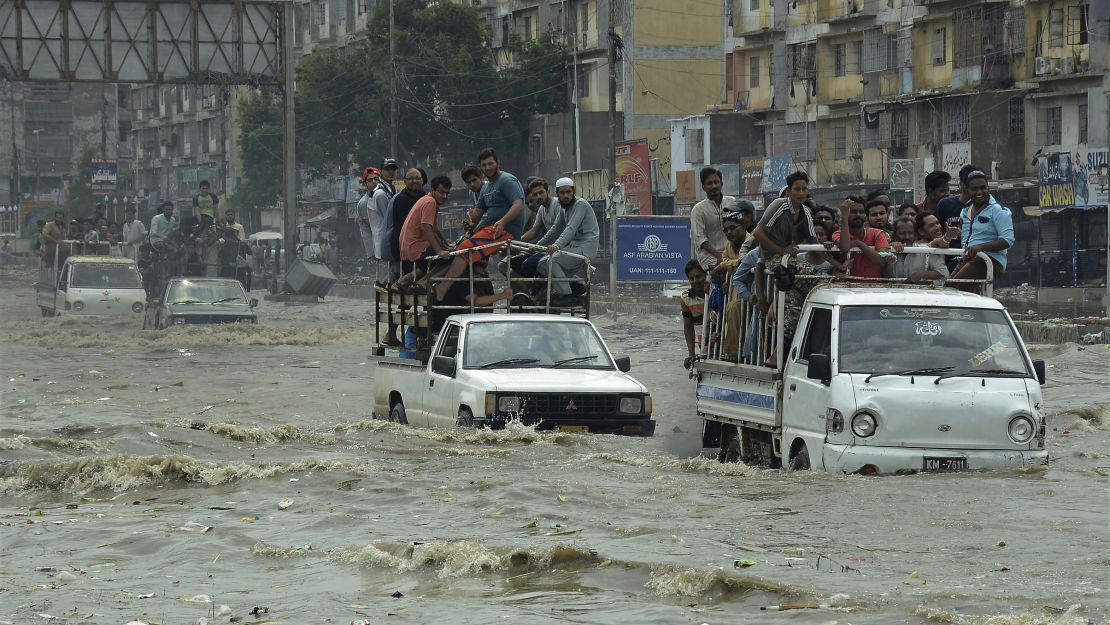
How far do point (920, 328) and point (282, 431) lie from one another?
21.5ft

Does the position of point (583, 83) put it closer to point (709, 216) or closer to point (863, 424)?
point (709, 216)

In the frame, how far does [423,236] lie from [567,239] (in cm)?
145

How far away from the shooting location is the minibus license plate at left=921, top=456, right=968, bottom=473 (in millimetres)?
10938

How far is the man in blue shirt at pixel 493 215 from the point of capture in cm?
1620

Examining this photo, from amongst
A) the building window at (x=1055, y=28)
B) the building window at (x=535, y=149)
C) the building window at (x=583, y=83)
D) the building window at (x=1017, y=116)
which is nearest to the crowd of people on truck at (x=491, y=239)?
the building window at (x=1055, y=28)

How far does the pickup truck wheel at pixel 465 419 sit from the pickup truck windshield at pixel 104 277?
75.5ft

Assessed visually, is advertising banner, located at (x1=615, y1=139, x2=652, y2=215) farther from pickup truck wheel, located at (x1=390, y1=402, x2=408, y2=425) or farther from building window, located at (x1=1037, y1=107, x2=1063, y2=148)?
pickup truck wheel, located at (x1=390, y1=402, x2=408, y2=425)

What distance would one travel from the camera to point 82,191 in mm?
105938

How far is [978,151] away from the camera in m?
49.0

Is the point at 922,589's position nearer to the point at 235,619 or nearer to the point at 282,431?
the point at 235,619

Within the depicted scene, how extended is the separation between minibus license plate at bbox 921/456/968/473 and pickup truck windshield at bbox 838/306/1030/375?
0.65 meters

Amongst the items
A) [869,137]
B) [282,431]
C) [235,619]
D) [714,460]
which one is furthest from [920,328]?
[869,137]

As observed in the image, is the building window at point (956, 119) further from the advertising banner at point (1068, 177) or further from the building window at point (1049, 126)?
the advertising banner at point (1068, 177)

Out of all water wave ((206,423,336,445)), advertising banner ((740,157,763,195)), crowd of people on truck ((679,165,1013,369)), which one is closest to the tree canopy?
advertising banner ((740,157,763,195))
